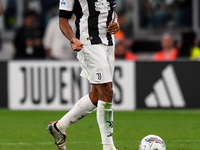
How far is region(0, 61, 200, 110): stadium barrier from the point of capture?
10.4m

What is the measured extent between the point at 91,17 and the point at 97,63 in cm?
49

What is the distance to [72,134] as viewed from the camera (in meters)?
7.45

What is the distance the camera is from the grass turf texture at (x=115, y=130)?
6445mm

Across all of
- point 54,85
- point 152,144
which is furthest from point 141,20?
point 152,144

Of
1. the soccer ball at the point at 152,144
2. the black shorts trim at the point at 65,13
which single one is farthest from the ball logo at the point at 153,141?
the black shorts trim at the point at 65,13

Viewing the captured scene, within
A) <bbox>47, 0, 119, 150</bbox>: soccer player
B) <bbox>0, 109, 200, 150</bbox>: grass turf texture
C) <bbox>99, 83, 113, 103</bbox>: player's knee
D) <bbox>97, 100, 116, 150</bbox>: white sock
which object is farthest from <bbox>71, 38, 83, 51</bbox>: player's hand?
<bbox>0, 109, 200, 150</bbox>: grass turf texture

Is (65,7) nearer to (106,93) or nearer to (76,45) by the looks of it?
(76,45)

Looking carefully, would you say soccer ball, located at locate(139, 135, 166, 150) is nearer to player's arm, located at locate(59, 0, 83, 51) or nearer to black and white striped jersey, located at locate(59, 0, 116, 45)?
black and white striped jersey, located at locate(59, 0, 116, 45)

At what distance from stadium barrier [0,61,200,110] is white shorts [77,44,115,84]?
482 centimetres

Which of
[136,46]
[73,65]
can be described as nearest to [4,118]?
[73,65]

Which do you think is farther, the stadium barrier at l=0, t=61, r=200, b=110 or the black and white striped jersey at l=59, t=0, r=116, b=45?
the stadium barrier at l=0, t=61, r=200, b=110

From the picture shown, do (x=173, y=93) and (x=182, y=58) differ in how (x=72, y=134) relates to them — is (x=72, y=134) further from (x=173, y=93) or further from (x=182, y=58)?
(x=182, y=58)

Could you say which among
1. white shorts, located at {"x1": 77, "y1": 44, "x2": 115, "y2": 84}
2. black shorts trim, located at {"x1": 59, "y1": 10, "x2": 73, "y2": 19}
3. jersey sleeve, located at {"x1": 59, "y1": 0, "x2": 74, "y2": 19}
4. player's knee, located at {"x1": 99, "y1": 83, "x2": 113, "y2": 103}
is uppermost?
jersey sleeve, located at {"x1": 59, "y1": 0, "x2": 74, "y2": 19}

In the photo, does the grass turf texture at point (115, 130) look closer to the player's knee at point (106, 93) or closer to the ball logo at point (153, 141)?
the ball logo at point (153, 141)
